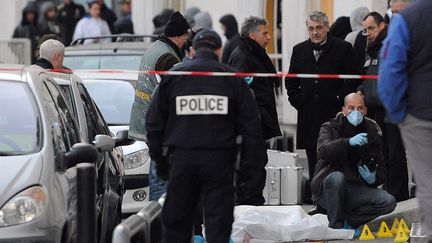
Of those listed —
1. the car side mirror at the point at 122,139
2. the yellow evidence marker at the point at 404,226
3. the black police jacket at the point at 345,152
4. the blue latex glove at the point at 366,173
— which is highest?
the car side mirror at the point at 122,139

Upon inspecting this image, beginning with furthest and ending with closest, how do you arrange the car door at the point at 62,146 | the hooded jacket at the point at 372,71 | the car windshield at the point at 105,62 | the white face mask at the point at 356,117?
the car windshield at the point at 105,62
the hooded jacket at the point at 372,71
the white face mask at the point at 356,117
the car door at the point at 62,146

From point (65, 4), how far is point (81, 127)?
19.3 meters

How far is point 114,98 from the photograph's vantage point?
15.2 metres

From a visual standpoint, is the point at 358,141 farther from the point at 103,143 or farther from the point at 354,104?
the point at 103,143

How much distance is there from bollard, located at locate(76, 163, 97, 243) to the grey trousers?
2.19 meters

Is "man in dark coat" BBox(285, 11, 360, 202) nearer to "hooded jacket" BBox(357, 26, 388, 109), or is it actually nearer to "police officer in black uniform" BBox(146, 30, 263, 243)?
"hooded jacket" BBox(357, 26, 388, 109)

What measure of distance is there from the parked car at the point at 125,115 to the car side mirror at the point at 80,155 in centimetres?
375

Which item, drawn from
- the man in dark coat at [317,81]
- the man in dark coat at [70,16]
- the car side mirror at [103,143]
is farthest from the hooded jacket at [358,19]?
the man in dark coat at [70,16]

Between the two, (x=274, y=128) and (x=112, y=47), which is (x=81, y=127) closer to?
(x=274, y=128)

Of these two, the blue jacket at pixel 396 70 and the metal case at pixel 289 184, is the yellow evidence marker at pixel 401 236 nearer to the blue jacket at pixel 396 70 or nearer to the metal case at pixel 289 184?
the metal case at pixel 289 184

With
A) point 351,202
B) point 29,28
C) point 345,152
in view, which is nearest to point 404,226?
point 351,202

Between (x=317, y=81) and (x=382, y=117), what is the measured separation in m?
0.71

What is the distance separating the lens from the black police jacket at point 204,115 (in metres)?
9.64

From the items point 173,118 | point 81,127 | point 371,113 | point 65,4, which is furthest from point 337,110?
point 65,4
